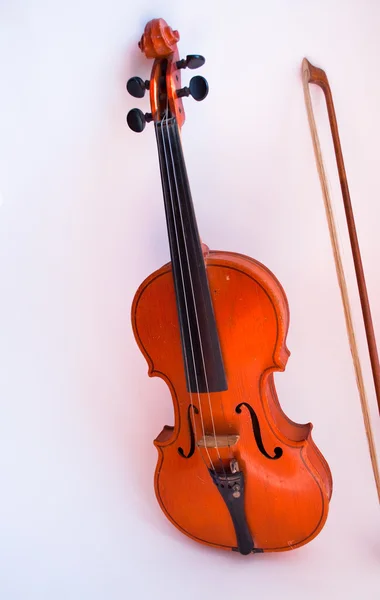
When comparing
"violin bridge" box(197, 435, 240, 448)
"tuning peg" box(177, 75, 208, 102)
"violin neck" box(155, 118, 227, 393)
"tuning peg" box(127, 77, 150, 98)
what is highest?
"tuning peg" box(127, 77, 150, 98)

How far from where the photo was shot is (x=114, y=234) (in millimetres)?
1694

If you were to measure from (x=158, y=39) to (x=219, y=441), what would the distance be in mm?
975

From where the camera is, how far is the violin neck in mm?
1313

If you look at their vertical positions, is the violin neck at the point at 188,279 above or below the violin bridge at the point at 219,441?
above

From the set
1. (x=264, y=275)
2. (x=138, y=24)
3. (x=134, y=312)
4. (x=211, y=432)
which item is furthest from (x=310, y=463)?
(x=138, y=24)

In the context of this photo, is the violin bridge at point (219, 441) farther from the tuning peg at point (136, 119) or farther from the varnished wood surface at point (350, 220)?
the tuning peg at point (136, 119)

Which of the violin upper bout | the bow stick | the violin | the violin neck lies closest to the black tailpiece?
the violin

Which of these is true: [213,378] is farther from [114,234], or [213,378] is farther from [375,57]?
[375,57]

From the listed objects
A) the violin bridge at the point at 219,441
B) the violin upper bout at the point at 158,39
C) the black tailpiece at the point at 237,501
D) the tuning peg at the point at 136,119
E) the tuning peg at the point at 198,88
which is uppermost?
the violin upper bout at the point at 158,39

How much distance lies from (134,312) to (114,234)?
364mm

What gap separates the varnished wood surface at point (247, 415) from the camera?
130 cm

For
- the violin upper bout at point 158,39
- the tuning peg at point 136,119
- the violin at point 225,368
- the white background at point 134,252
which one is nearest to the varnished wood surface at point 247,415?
the violin at point 225,368

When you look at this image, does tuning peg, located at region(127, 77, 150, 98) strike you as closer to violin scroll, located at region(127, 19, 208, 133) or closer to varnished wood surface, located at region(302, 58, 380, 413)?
violin scroll, located at region(127, 19, 208, 133)

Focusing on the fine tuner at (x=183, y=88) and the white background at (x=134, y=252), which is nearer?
the fine tuner at (x=183, y=88)
